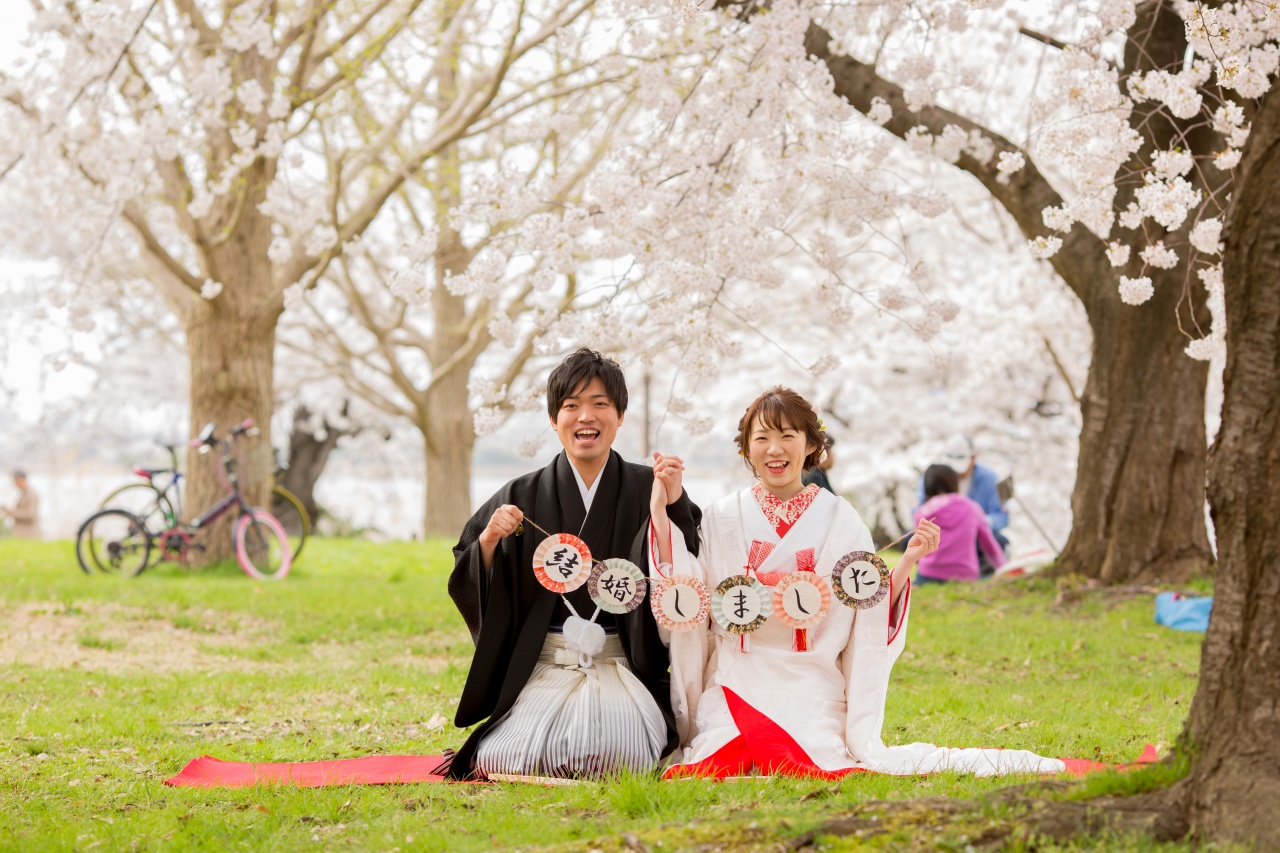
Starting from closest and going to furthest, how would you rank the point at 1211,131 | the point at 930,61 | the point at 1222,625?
the point at 1222,625, the point at 930,61, the point at 1211,131

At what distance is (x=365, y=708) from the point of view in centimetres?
500

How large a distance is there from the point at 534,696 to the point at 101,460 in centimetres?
1814

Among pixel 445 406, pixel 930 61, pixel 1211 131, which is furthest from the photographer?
pixel 445 406

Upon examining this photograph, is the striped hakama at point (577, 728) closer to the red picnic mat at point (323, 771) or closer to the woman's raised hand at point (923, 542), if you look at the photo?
the red picnic mat at point (323, 771)

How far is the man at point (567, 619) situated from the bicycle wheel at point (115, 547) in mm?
6451

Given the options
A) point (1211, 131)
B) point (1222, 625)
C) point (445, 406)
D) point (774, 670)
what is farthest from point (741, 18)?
point (445, 406)

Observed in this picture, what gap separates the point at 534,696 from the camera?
12.0ft

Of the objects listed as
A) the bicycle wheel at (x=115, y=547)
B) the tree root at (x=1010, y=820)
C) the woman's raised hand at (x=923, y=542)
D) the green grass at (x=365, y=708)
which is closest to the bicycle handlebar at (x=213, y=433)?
the bicycle wheel at (x=115, y=547)

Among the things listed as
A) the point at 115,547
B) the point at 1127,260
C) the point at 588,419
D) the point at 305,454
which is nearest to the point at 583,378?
the point at 588,419

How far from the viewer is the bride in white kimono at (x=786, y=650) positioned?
11.5 ft

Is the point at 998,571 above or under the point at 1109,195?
under

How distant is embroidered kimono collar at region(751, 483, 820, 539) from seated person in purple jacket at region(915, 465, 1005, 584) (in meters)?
4.95

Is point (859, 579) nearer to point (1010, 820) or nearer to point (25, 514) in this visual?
point (1010, 820)

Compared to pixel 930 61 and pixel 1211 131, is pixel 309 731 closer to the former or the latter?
pixel 930 61
